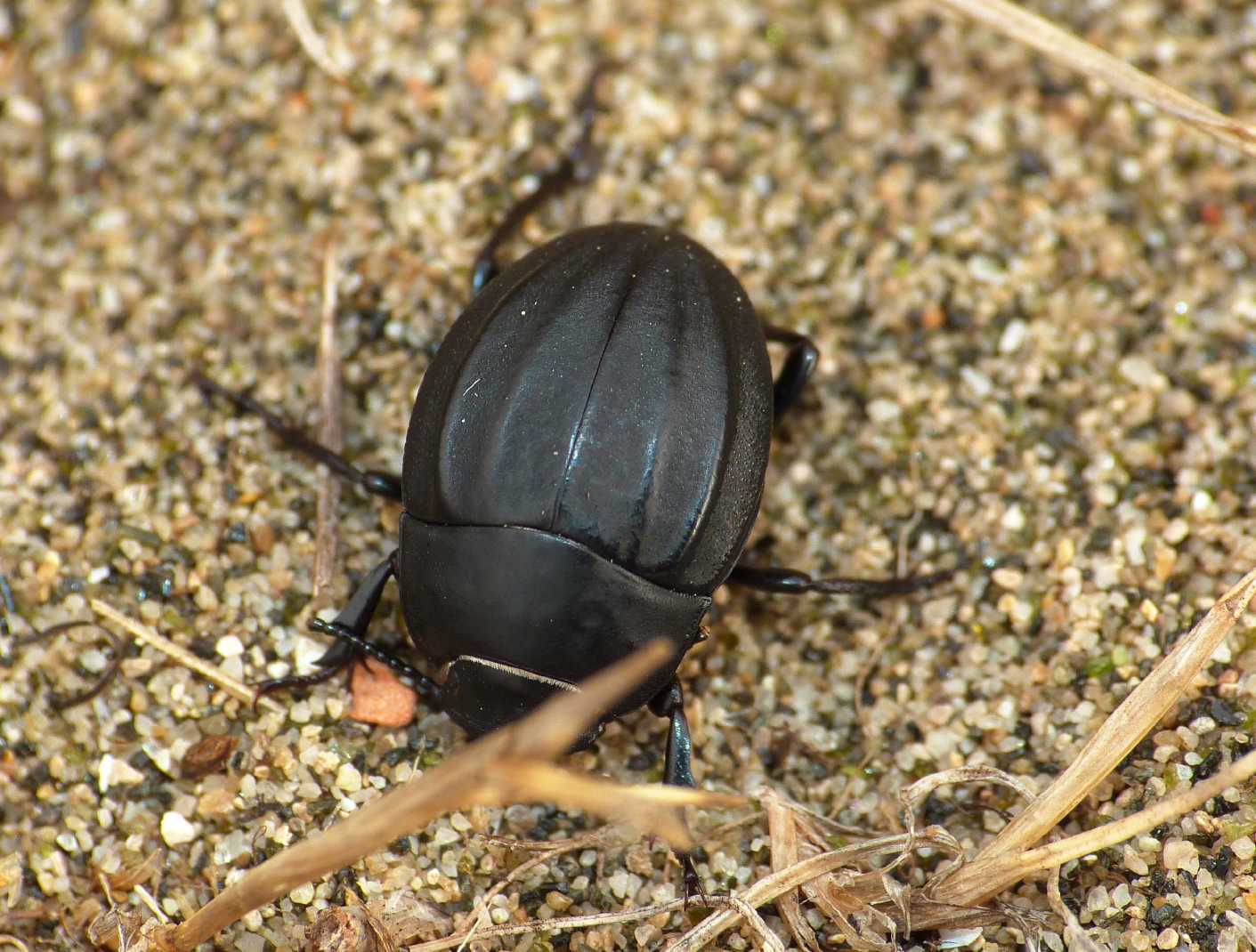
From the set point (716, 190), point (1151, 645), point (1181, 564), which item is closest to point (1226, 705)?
point (1151, 645)

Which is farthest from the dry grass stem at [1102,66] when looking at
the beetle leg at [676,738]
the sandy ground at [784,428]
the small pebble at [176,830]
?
the small pebble at [176,830]

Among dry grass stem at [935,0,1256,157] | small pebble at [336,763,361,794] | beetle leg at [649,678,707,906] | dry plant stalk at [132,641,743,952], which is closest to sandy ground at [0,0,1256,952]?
small pebble at [336,763,361,794]

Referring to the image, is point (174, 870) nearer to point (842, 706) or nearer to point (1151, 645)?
point (842, 706)

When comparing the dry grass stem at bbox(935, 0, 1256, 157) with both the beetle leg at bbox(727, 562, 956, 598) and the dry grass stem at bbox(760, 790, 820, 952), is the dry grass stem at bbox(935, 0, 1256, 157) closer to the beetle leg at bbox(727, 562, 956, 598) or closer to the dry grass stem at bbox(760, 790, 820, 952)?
the beetle leg at bbox(727, 562, 956, 598)

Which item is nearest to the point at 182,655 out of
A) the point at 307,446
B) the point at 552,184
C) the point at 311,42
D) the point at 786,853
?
the point at 307,446

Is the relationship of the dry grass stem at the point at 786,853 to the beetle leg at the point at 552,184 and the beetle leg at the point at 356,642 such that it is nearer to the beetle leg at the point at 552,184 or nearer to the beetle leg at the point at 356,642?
the beetle leg at the point at 356,642
